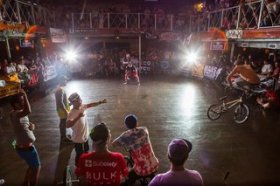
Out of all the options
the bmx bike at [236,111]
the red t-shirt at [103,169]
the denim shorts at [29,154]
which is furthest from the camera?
the bmx bike at [236,111]

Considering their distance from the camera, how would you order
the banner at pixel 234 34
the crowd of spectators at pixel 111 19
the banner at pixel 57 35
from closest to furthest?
the banner at pixel 234 34
the banner at pixel 57 35
the crowd of spectators at pixel 111 19

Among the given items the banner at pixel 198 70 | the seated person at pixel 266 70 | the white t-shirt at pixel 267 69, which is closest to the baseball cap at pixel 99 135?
the seated person at pixel 266 70

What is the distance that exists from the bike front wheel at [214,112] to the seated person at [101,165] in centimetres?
751

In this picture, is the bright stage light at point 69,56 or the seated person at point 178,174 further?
the bright stage light at point 69,56

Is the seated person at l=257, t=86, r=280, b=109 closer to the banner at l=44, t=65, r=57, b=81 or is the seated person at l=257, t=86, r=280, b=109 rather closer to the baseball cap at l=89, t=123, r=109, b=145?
the baseball cap at l=89, t=123, r=109, b=145

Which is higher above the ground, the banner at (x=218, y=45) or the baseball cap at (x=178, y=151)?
the banner at (x=218, y=45)

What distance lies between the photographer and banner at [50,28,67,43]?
19384 millimetres

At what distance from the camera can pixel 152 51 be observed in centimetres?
2605

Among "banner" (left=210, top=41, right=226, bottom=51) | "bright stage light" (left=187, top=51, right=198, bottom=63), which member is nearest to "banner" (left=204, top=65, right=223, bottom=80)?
"banner" (left=210, top=41, right=226, bottom=51)

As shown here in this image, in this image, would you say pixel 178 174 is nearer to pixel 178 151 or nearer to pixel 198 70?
pixel 178 151

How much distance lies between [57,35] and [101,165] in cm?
→ 1890

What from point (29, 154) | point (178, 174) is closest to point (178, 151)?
point (178, 174)

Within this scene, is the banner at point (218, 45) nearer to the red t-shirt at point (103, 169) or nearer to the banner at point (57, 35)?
the banner at point (57, 35)

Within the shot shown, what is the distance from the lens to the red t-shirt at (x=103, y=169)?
3.31 m
